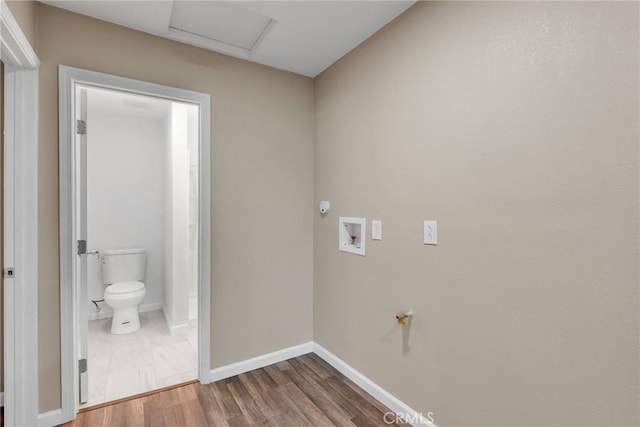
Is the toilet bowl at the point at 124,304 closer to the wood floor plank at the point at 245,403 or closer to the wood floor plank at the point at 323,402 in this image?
the wood floor plank at the point at 245,403

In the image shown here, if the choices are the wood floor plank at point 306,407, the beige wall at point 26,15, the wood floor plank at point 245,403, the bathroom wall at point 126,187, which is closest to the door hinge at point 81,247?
the beige wall at point 26,15

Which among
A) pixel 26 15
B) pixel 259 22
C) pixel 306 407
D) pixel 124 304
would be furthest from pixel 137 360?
pixel 259 22

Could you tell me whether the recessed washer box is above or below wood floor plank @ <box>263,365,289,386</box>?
above

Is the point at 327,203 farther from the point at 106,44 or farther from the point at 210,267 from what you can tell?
the point at 106,44

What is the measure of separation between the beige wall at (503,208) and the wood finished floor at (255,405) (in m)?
0.23

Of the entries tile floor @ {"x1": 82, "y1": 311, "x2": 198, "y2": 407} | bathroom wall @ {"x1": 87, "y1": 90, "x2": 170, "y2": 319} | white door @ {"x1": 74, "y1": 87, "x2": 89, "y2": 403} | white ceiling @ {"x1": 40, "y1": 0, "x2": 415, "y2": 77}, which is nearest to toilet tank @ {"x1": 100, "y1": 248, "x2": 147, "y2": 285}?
bathroom wall @ {"x1": 87, "y1": 90, "x2": 170, "y2": 319}

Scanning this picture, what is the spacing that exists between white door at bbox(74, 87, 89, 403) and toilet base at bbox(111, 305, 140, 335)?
4.12ft

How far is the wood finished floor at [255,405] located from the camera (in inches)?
69.0

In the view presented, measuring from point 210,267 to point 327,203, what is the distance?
100 centimetres

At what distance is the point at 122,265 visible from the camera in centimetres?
331

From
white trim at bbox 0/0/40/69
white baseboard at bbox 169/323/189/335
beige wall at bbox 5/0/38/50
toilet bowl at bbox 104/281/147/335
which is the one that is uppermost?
beige wall at bbox 5/0/38/50

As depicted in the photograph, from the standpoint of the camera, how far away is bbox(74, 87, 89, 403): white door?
71.1 inches

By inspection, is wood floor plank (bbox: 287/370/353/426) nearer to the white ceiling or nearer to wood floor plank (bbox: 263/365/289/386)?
wood floor plank (bbox: 263/365/289/386)

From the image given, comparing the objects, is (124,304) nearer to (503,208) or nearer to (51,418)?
(51,418)
